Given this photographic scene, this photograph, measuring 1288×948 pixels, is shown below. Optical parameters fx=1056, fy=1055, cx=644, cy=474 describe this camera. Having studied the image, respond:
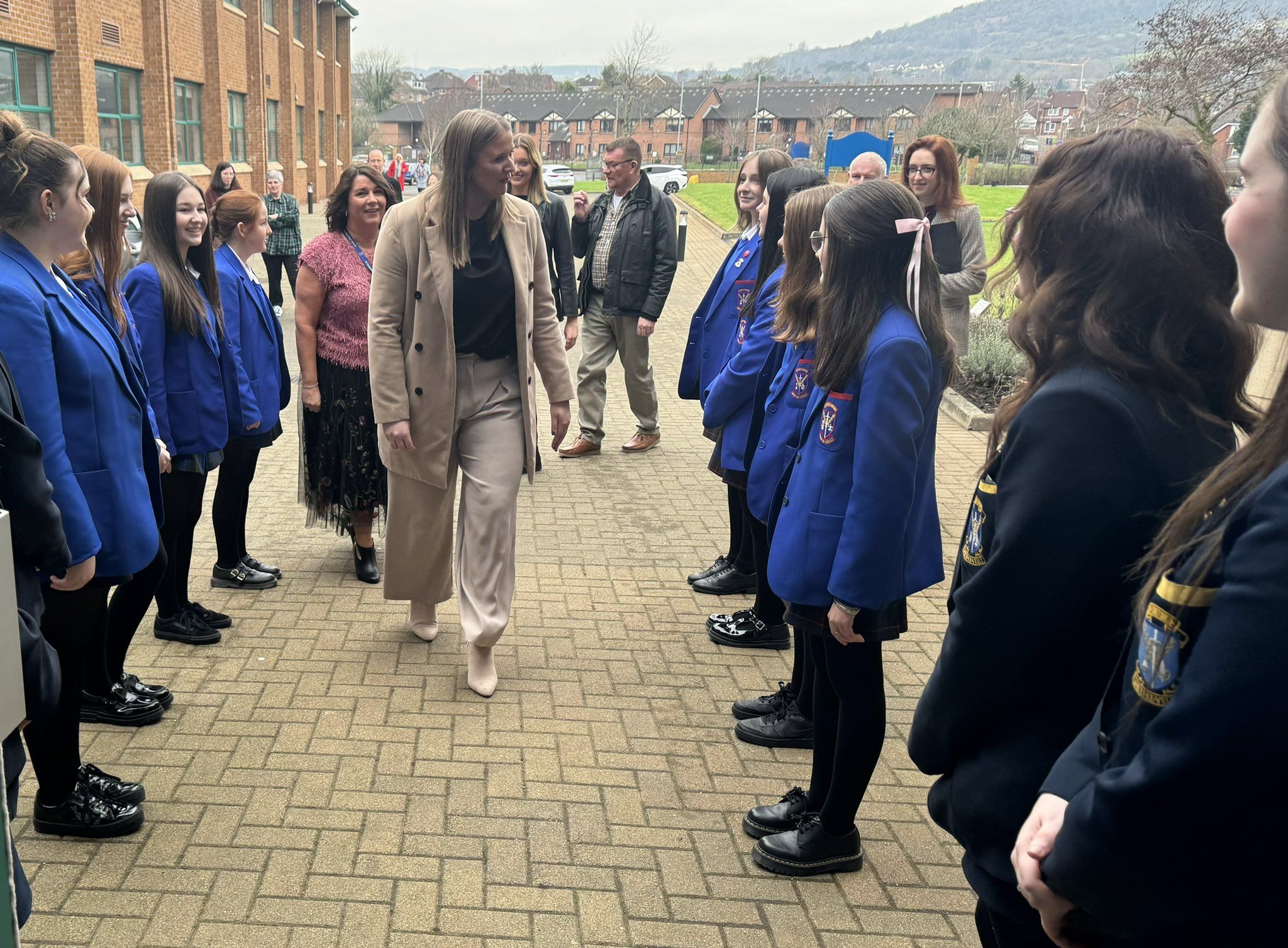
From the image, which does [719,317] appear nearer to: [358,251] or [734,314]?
[734,314]

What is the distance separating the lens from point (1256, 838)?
3.99 ft

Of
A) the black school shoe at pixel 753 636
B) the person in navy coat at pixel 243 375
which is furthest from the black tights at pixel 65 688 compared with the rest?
the black school shoe at pixel 753 636

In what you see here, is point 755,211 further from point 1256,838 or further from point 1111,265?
point 1256,838

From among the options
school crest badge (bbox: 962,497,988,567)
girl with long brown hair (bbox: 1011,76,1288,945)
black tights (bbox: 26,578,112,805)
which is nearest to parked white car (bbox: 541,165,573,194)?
black tights (bbox: 26,578,112,805)

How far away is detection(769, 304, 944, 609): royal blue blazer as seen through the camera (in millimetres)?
→ 2799

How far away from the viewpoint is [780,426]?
3928 millimetres

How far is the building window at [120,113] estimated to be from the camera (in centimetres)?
1902

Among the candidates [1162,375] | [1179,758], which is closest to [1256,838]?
[1179,758]

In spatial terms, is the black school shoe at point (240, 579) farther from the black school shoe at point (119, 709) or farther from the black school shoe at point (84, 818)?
the black school shoe at point (84, 818)

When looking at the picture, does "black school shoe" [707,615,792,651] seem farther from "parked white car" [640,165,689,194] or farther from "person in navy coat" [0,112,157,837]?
"parked white car" [640,165,689,194]

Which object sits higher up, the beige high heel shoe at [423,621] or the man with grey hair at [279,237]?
the man with grey hair at [279,237]

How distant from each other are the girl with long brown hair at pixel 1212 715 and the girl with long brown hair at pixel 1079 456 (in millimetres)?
234

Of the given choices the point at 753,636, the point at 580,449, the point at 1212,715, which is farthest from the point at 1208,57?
the point at 1212,715

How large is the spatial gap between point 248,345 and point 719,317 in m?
2.37
